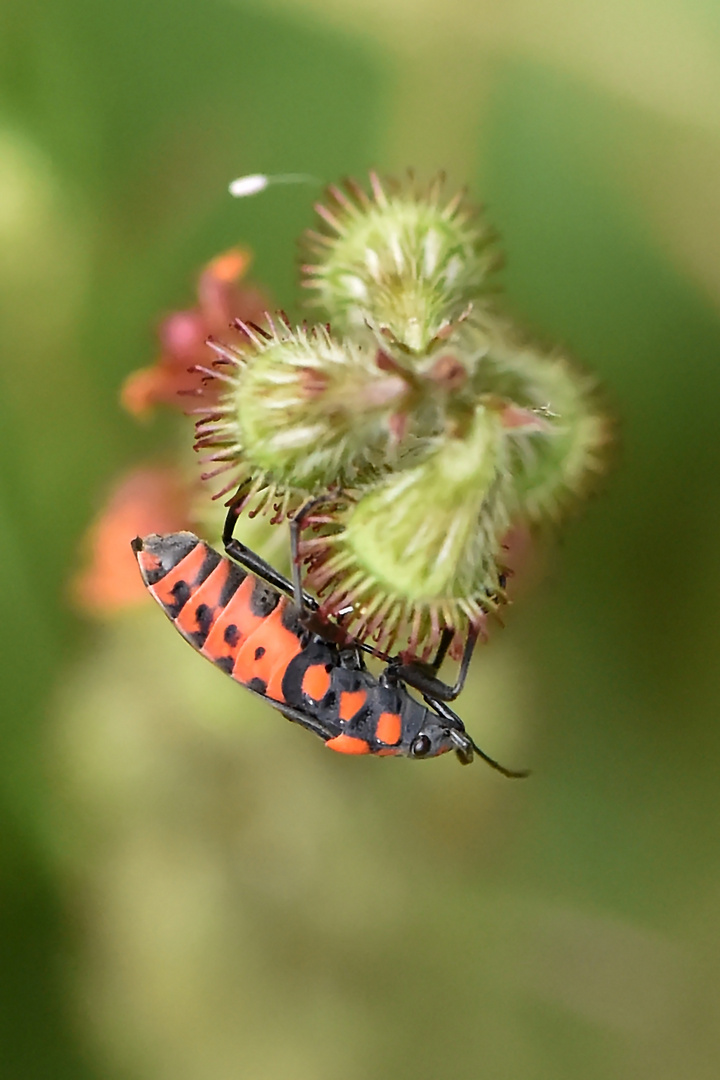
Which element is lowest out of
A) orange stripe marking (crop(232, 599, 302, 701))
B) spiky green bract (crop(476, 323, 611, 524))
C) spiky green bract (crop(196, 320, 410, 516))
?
orange stripe marking (crop(232, 599, 302, 701))

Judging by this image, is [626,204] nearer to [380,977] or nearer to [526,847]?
[526,847]

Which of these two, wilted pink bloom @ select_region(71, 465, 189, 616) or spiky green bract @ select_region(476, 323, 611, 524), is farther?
wilted pink bloom @ select_region(71, 465, 189, 616)

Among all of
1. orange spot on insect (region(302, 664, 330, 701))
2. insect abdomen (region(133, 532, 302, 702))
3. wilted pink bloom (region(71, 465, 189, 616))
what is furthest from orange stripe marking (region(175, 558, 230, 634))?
wilted pink bloom (region(71, 465, 189, 616))

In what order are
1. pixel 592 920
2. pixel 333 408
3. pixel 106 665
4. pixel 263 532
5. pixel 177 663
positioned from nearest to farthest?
pixel 333 408 → pixel 263 532 → pixel 177 663 → pixel 592 920 → pixel 106 665

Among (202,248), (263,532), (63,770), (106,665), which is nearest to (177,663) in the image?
(106,665)

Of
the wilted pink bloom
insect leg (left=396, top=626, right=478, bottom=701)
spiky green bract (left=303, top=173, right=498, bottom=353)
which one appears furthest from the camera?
the wilted pink bloom

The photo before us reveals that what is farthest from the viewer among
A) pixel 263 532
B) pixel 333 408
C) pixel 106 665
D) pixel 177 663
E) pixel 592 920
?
pixel 106 665

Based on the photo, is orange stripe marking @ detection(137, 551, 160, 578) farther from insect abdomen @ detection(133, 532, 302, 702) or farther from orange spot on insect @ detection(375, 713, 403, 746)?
orange spot on insect @ detection(375, 713, 403, 746)
